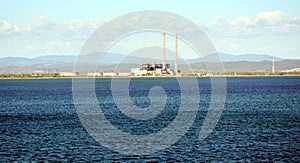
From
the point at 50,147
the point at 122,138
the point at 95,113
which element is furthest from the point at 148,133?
the point at 95,113

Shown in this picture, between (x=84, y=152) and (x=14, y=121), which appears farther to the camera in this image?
(x=14, y=121)

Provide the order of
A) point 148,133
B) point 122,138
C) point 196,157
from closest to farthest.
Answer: point 196,157
point 122,138
point 148,133

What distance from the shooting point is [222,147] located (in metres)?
43.1

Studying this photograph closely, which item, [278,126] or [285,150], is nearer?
[285,150]

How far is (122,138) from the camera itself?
159 ft

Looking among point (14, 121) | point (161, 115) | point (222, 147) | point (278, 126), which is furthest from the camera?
point (161, 115)

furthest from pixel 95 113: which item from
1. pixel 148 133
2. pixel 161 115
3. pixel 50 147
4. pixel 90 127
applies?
pixel 50 147

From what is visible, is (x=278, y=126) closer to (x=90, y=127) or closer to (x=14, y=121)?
(x=90, y=127)

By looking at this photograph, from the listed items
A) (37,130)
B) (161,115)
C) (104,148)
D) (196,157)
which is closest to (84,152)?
(104,148)

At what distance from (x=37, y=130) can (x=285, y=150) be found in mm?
26482

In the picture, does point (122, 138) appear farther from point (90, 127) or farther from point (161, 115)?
point (161, 115)

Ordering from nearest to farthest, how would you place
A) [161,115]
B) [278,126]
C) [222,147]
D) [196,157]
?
[196,157]
[222,147]
[278,126]
[161,115]

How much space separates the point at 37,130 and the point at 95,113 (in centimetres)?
1999

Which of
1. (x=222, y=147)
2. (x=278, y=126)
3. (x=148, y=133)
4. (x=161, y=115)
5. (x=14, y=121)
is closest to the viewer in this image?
(x=222, y=147)
